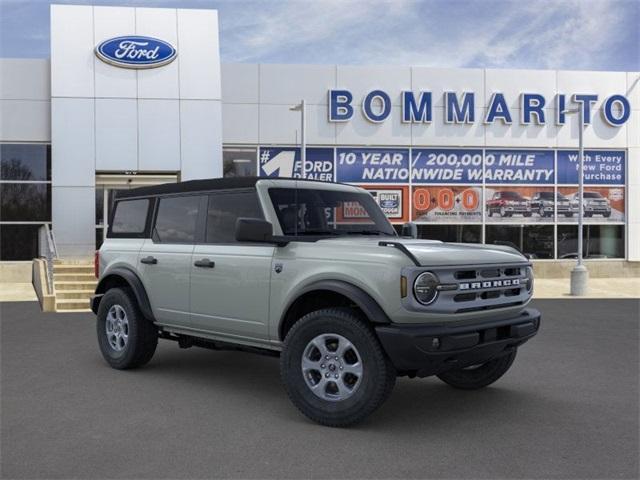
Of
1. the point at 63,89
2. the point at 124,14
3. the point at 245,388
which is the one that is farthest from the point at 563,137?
the point at 245,388

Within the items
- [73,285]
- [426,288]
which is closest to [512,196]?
[73,285]

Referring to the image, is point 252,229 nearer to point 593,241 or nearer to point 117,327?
point 117,327

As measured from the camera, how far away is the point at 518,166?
2012 cm

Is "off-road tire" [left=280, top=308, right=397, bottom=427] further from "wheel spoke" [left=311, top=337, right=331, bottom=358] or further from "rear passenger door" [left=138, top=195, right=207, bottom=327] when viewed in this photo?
"rear passenger door" [left=138, top=195, right=207, bottom=327]

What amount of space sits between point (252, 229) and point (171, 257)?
5.63ft

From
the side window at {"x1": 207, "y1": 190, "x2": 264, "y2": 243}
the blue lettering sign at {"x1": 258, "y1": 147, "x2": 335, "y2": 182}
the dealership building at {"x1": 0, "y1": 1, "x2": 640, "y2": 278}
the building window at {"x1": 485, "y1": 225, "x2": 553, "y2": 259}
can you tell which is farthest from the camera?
the building window at {"x1": 485, "y1": 225, "x2": 553, "y2": 259}

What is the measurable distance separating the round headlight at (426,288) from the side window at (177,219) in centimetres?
263

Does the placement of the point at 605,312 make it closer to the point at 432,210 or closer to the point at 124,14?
the point at 432,210

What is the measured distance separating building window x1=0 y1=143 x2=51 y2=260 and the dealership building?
0.11 ft

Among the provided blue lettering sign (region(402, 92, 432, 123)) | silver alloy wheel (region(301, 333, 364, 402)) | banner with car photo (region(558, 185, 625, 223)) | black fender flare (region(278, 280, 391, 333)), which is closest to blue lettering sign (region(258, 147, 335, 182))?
blue lettering sign (region(402, 92, 432, 123))

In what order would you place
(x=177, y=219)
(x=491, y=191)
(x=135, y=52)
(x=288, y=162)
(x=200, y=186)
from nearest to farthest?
(x=200, y=186) < (x=177, y=219) < (x=135, y=52) < (x=288, y=162) < (x=491, y=191)

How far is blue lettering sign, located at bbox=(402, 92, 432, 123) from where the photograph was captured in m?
19.3

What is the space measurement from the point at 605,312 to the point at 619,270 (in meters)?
8.71

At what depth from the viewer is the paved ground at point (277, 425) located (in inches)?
158
